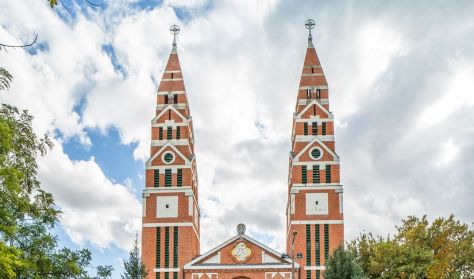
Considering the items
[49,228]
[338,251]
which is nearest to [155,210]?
[338,251]

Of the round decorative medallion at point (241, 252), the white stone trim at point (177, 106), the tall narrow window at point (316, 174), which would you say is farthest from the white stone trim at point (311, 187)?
the white stone trim at point (177, 106)

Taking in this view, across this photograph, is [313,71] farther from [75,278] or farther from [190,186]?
[75,278]

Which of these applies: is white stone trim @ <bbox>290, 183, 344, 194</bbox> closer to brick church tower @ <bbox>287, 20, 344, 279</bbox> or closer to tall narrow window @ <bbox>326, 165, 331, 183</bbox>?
brick church tower @ <bbox>287, 20, 344, 279</bbox>

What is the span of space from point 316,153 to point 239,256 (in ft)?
40.8

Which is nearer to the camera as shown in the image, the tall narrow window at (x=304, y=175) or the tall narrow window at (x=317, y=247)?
the tall narrow window at (x=317, y=247)

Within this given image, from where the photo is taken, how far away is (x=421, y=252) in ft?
169

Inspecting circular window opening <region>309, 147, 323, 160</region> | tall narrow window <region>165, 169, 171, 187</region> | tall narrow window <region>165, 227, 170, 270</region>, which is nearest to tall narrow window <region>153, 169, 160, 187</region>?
tall narrow window <region>165, 169, 171, 187</region>

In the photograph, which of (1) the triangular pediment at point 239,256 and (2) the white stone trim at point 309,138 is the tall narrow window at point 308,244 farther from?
(2) the white stone trim at point 309,138

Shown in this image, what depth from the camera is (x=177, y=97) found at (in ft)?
230

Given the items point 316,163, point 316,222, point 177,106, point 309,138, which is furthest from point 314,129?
point 177,106

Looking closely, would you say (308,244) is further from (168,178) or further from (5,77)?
(5,77)

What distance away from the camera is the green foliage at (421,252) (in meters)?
51.3

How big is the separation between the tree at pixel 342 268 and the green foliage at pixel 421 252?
1187 centimetres

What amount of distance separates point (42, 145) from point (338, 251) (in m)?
23.2
